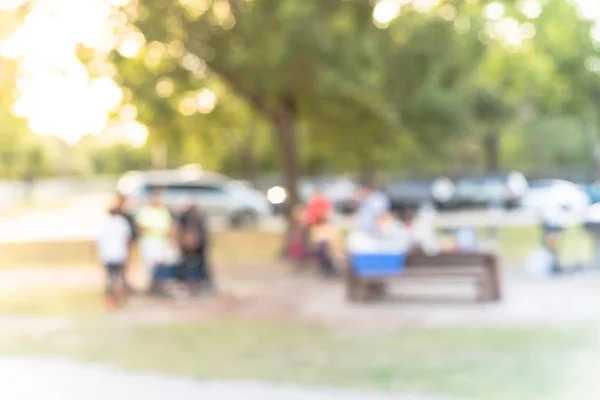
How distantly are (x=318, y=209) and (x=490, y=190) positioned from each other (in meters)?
14.6

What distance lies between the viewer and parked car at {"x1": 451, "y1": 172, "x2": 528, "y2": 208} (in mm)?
23500

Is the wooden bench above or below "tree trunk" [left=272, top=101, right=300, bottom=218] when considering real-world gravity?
below

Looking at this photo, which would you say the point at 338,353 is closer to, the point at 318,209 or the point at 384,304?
the point at 384,304

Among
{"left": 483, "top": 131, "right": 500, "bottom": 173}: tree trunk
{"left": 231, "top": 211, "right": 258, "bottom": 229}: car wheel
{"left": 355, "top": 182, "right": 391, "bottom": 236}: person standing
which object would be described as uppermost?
{"left": 483, "top": 131, "right": 500, "bottom": 173}: tree trunk

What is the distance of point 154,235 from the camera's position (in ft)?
32.7

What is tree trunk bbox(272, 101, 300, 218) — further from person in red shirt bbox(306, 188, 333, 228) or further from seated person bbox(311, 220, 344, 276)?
A: seated person bbox(311, 220, 344, 276)

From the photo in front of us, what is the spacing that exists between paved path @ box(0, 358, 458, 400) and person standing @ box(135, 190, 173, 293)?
3.95 m

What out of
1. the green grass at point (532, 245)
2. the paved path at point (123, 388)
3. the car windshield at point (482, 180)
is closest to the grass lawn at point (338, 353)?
the paved path at point (123, 388)

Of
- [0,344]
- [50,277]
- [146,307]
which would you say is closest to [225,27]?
[50,277]

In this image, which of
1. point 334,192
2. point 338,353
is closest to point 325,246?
point 338,353

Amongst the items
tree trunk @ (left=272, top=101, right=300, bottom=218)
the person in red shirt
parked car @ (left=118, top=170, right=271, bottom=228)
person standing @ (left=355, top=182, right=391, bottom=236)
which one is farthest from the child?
parked car @ (left=118, top=170, right=271, bottom=228)

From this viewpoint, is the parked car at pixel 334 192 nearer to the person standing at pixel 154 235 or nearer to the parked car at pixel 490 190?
the parked car at pixel 490 190

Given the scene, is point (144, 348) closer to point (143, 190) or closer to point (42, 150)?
point (143, 190)

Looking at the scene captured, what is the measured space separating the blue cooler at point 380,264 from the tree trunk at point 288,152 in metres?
6.06
